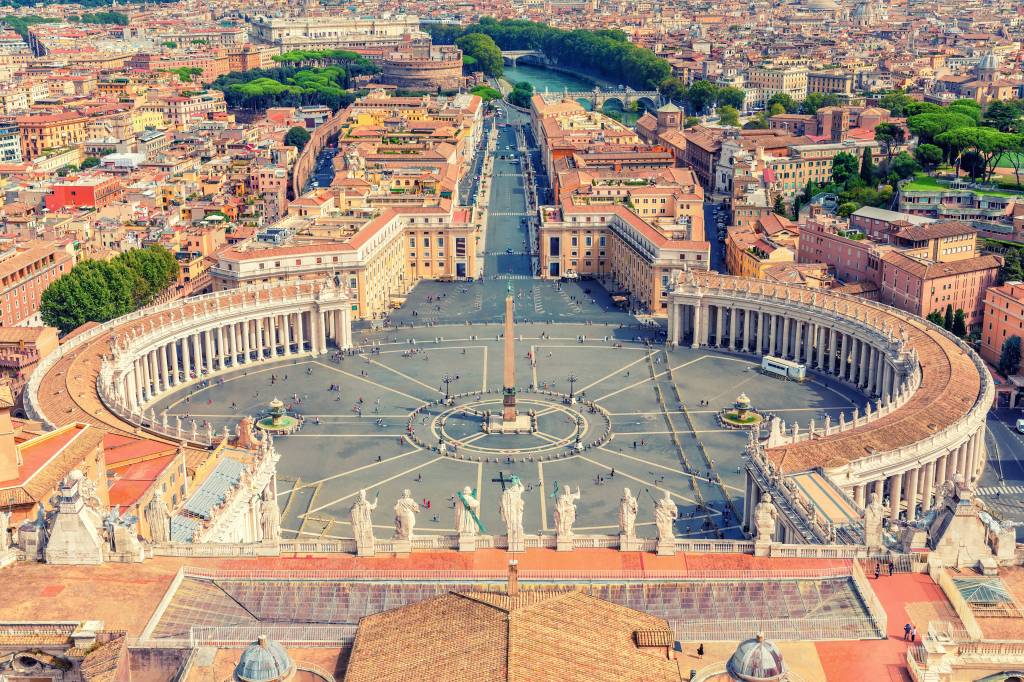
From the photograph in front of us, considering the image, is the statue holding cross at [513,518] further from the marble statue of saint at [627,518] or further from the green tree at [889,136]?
the green tree at [889,136]

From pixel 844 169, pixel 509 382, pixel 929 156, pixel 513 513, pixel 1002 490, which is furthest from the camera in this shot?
pixel 844 169

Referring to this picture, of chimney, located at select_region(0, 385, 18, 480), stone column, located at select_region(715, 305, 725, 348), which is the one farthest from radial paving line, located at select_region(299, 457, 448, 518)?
stone column, located at select_region(715, 305, 725, 348)

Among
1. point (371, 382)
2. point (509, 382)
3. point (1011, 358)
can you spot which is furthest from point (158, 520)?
point (1011, 358)

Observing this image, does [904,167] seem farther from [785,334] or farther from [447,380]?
[447,380]

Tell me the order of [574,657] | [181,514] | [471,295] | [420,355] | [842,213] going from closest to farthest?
[574,657], [181,514], [420,355], [471,295], [842,213]

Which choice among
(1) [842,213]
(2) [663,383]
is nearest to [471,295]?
(2) [663,383]

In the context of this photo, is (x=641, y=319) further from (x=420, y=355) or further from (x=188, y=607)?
(x=188, y=607)
